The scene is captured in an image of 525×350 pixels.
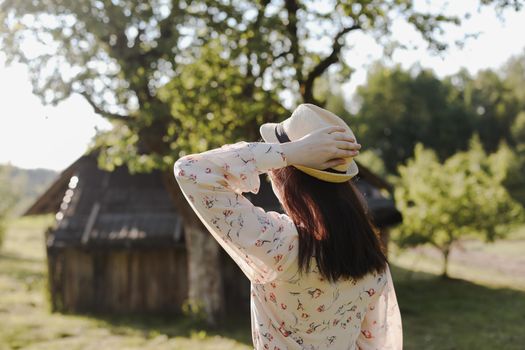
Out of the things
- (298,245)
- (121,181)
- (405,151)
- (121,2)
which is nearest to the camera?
(298,245)

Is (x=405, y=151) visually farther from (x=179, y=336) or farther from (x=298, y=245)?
(x=298, y=245)

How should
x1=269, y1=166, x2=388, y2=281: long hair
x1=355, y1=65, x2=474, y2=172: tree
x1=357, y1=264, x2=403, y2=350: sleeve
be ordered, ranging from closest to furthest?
x1=269, y1=166, x2=388, y2=281: long hair, x1=357, y1=264, x2=403, y2=350: sleeve, x1=355, y1=65, x2=474, y2=172: tree

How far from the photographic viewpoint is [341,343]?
89.1 inches

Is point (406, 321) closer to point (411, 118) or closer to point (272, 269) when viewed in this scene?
point (272, 269)

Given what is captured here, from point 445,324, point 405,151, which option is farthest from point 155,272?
point 405,151

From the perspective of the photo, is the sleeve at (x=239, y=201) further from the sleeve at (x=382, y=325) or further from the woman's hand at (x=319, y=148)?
the sleeve at (x=382, y=325)

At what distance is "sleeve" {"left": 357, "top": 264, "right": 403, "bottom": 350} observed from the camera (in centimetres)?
246

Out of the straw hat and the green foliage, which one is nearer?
the straw hat

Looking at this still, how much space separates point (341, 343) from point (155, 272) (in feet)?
40.3

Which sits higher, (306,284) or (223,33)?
(223,33)

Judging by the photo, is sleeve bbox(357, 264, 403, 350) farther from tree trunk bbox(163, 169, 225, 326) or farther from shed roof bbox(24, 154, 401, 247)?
shed roof bbox(24, 154, 401, 247)

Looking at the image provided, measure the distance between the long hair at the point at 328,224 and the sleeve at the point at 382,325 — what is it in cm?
33

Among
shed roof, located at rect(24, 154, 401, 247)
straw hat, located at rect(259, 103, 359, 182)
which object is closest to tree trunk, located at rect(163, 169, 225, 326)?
shed roof, located at rect(24, 154, 401, 247)

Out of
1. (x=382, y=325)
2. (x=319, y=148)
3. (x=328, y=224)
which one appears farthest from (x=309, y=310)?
(x=319, y=148)
